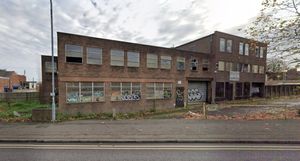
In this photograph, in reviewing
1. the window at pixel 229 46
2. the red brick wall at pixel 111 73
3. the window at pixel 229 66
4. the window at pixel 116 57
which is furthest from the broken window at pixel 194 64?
the window at pixel 116 57

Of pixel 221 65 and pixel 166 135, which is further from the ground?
pixel 221 65

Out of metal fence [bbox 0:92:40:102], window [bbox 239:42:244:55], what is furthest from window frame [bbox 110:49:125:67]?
window [bbox 239:42:244:55]

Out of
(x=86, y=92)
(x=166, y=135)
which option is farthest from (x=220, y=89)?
(x=166, y=135)

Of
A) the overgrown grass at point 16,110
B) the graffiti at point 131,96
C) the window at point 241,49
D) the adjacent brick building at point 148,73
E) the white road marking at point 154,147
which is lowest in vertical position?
the overgrown grass at point 16,110

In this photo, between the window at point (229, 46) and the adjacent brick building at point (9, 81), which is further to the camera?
the adjacent brick building at point (9, 81)

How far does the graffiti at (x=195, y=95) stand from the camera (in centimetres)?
2594

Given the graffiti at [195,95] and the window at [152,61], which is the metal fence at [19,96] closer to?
the window at [152,61]

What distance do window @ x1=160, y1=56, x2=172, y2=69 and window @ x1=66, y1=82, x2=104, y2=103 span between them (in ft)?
26.9

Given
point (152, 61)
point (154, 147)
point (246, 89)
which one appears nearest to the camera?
point (154, 147)

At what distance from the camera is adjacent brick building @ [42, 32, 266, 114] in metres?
16.8

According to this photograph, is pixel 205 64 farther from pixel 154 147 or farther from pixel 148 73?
pixel 154 147

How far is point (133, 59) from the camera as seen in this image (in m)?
20.6

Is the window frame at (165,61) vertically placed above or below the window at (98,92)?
above

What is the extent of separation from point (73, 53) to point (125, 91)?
6.43 m
